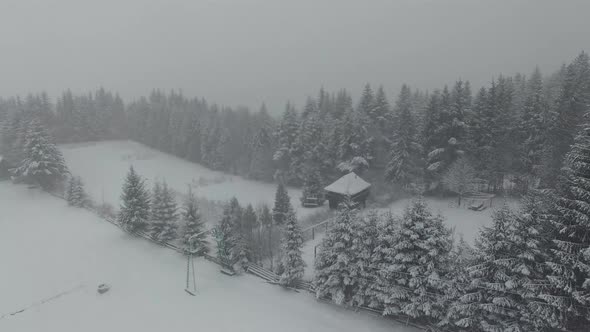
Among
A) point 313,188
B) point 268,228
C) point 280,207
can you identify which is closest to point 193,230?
point 268,228

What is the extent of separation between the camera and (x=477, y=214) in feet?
100

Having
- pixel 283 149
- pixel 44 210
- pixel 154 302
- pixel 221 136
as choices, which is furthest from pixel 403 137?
pixel 44 210

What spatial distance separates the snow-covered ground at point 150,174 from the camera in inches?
1868

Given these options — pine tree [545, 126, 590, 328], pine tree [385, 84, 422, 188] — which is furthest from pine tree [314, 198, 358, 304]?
pine tree [385, 84, 422, 188]

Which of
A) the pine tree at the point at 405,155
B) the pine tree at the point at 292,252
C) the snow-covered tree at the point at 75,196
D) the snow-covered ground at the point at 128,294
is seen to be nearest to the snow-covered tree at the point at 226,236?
the snow-covered ground at the point at 128,294

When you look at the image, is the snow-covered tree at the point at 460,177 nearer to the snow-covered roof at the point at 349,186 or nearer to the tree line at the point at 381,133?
the tree line at the point at 381,133

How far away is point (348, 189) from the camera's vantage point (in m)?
35.4

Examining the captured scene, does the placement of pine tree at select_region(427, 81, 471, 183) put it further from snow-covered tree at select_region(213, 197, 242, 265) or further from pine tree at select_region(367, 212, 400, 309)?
snow-covered tree at select_region(213, 197, 242, 265)

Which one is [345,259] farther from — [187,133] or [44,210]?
[187,133]

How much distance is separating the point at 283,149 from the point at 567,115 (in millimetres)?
35167

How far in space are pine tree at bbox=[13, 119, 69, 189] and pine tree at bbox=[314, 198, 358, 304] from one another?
44.2 metres

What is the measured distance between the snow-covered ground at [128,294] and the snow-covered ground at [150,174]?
13201mm

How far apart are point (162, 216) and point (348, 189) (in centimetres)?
1944

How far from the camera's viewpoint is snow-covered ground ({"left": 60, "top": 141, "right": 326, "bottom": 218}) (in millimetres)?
47438
